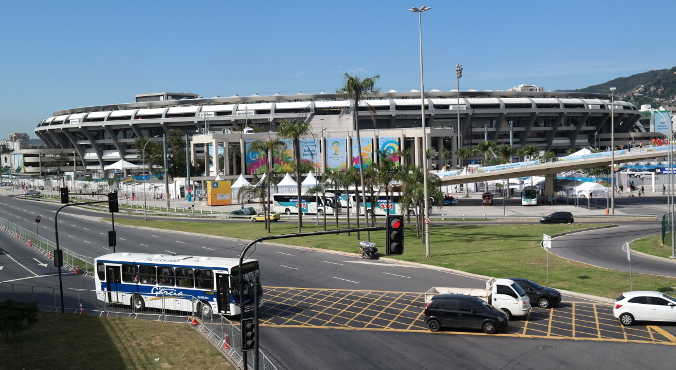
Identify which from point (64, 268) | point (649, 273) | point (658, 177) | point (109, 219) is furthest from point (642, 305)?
point (658, 177)

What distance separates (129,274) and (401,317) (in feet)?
44.6

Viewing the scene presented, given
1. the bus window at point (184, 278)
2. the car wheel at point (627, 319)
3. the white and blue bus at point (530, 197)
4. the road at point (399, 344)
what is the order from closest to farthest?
the road at point (399, 344) < the car wheel at point (627, 319) < the bus window at point (184, 278) < the white and blue bus at point (530, 197)

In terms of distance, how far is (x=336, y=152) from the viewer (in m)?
116

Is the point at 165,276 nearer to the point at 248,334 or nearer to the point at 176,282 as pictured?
the point at 176,282

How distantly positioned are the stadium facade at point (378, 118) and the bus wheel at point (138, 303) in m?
126

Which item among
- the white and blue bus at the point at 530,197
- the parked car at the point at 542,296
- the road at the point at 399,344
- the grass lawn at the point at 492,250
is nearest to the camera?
the road at the point at 399,344

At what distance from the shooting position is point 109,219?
78750 millimetres

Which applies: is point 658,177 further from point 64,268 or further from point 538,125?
point 64,268

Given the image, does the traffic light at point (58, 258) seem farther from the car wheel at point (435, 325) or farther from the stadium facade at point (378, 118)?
the stadium facade at point (378, 118)

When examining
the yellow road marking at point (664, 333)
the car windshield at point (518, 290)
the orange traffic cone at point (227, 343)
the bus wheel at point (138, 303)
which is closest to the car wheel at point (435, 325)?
the car windshield at point (518, 290)

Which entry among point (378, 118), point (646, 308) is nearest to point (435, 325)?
point (646, 308)

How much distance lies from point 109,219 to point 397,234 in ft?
228

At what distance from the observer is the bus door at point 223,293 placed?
25906mm

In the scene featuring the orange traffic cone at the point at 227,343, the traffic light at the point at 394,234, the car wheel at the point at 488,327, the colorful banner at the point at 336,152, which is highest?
the colorful banner at the point at 336,152
